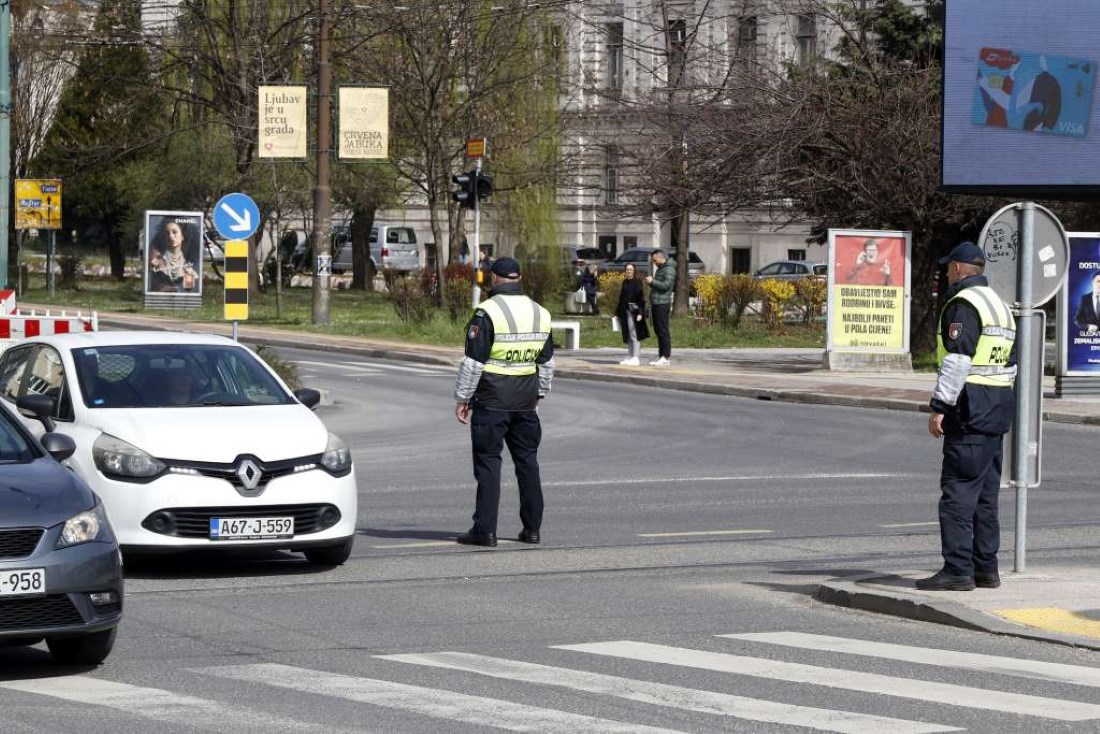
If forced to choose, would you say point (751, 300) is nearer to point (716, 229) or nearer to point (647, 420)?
point (647, 420)

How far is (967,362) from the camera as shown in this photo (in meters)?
10.0

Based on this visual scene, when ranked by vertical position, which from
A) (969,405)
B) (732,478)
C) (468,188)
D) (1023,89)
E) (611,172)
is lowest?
(732,478)

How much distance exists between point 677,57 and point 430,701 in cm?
3878

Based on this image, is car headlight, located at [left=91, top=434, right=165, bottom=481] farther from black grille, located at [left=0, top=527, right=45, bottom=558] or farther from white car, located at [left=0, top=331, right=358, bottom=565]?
black grille, located at [left=0, top=527, right=45, bottom=558]

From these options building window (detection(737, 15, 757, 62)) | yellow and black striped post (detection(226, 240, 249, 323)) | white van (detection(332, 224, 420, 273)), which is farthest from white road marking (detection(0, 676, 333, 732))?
white van (detection(332, 224, 420, 273))

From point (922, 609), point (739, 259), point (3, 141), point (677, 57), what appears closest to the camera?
point (922, 609)

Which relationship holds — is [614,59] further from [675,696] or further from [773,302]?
[675,696]

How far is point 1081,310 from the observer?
1041 inches

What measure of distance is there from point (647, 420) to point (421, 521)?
32.4ft

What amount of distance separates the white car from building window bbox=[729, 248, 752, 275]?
6112 centimetres

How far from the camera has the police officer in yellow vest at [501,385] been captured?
41.2ft

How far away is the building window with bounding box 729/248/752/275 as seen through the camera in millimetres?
72562

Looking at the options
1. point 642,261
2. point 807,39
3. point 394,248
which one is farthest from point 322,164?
point 394,248

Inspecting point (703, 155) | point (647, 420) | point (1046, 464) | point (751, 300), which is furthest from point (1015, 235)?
point (751, 300)
